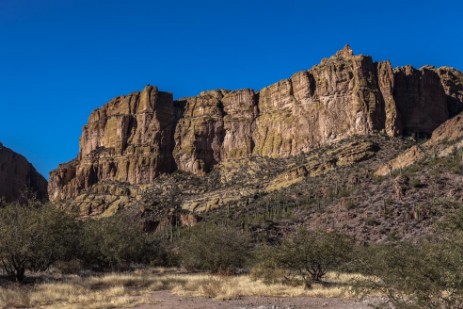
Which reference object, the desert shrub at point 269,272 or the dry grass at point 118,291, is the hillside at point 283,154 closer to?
the desert shrub at point 269,272

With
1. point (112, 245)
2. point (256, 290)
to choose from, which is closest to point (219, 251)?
point (112, 245)

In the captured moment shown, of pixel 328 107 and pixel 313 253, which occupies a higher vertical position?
pixel 328 107

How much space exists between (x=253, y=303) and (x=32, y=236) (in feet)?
40.0

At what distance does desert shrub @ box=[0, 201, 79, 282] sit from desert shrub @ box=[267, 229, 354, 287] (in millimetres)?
12424

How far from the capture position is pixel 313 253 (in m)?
25.1

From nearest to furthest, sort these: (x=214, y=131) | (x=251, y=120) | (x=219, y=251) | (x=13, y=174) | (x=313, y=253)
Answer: (x=313, y=253)
(x=219, y=251)
(x=251, y=120)
(x=214, y=131)
(x=13, y=174)

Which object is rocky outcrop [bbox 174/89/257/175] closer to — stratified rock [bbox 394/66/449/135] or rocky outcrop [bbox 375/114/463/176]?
stratified rock [bbox 394/66/449/135]

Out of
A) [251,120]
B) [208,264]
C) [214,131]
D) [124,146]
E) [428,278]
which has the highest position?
[251,120]

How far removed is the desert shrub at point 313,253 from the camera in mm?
25219

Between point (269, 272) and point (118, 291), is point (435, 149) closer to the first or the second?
point (269, 272)

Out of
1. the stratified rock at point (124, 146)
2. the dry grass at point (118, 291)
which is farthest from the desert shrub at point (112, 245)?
the stratified rock at point (124, 146)

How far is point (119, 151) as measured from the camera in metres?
138

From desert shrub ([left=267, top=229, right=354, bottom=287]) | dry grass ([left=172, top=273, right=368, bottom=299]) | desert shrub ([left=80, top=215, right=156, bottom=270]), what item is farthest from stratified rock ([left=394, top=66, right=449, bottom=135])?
dry grass ([left=172, top=273, right=368, bottom=299])

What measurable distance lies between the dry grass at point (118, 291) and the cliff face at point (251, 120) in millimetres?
89835
